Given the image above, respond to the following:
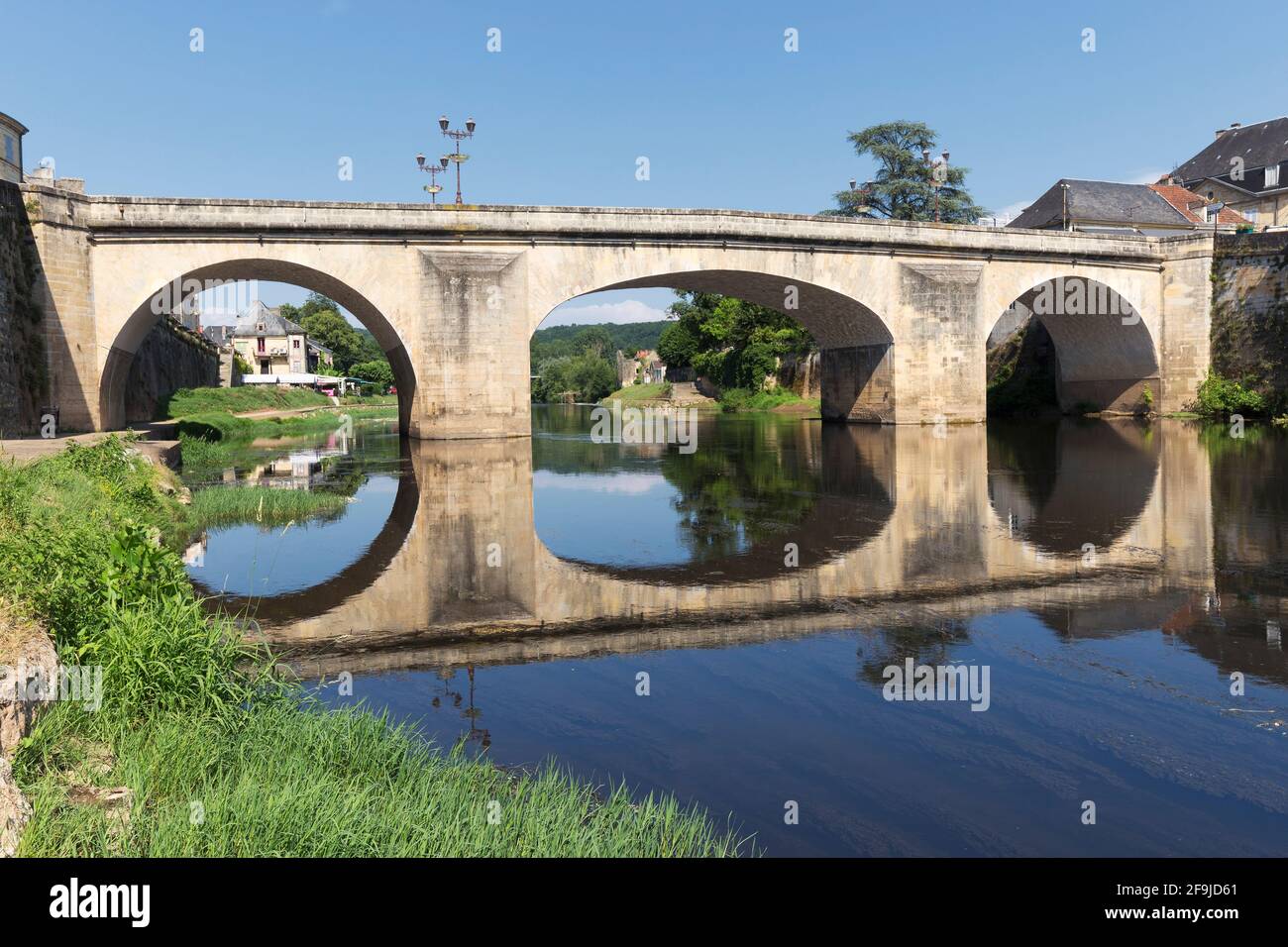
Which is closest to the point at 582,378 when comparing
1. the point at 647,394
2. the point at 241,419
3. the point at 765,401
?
the point at 647,394

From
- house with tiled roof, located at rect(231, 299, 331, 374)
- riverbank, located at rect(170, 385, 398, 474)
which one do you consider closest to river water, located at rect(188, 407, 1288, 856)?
riverbank, located at rect(170, 385, 398, 474)

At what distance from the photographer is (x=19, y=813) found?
3600mm

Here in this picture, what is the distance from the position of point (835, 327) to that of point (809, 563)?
26.3 meters

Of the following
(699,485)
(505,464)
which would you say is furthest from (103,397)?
(699,485)

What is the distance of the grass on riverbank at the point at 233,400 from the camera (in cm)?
4075

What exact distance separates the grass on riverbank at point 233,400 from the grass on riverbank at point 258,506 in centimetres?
2497

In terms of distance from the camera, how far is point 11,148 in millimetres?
35562

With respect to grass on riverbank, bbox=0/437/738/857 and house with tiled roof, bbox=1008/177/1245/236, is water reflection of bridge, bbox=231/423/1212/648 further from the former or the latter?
house with tiled roof, bbox=1008/177/1245/236

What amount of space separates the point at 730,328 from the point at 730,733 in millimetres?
60206

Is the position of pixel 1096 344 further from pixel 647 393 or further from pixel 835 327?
pixel 647 393

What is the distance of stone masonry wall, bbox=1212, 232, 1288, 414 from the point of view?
34.5 m
